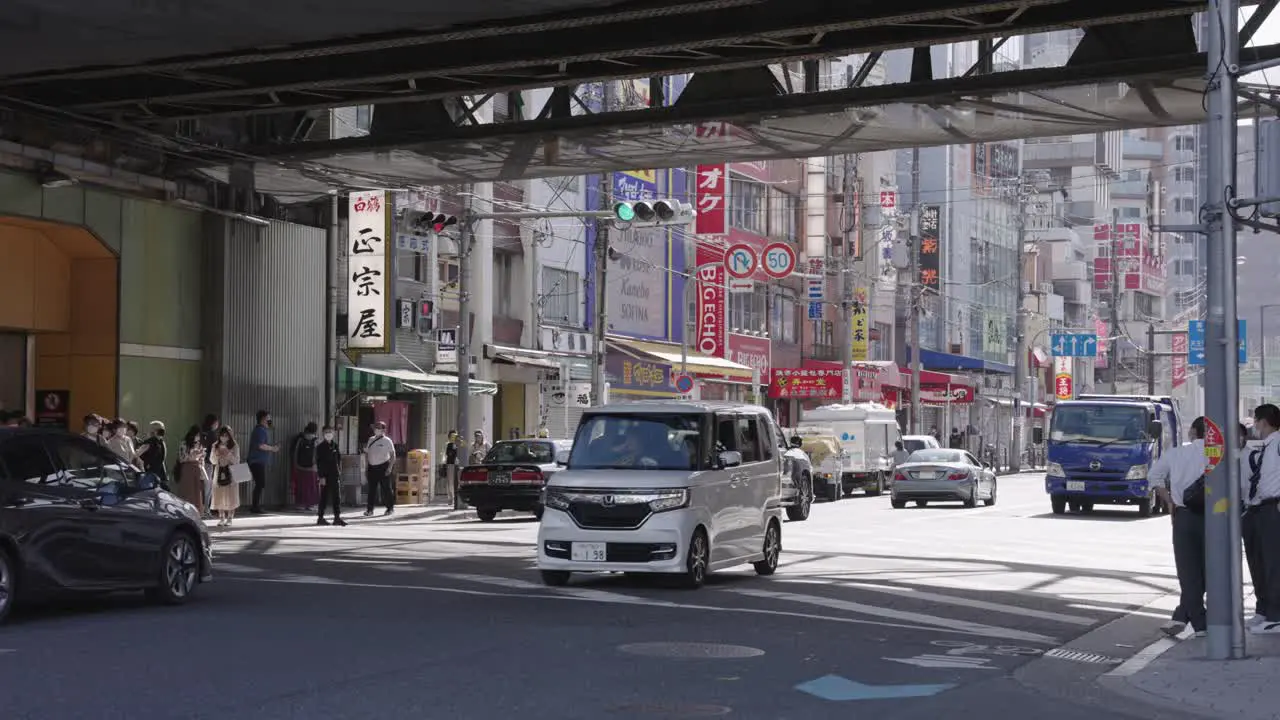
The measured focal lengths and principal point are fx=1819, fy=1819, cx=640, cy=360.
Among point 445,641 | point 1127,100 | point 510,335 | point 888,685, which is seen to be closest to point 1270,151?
point 888,685

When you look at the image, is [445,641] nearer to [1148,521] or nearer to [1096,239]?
[1148,521]

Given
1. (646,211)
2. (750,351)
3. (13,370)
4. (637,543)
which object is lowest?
(637,543)

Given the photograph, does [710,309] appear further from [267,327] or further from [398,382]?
[267,327]

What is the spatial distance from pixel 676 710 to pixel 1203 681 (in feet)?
12.6

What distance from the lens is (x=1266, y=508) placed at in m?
14.9

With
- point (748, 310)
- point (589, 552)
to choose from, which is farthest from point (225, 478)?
point (748, 310)

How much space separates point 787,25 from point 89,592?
9632mm

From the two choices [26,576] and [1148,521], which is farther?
[1148,521]

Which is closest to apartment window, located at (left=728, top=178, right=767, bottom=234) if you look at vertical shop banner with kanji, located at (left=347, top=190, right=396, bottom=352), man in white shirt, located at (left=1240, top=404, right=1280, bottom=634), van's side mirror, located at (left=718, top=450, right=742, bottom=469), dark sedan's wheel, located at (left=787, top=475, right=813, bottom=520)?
dark sedan's wheel, located at (left=787, top=475, right=813, bottom=520)

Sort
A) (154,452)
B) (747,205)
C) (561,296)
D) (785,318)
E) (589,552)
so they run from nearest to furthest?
(589,552)
(154,452)
(561,296)
(747,205)
(785,318)

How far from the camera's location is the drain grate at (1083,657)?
13.4m

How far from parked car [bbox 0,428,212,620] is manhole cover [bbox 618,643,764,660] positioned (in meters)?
4.78

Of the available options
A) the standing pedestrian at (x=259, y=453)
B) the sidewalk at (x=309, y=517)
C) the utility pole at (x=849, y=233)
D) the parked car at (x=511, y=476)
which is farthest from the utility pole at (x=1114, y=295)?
the standing pedestrian at (x=259, y=453)

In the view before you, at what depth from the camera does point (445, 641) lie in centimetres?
1351
